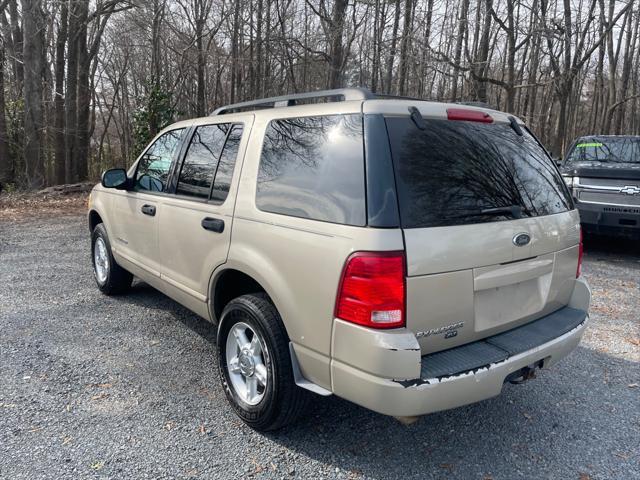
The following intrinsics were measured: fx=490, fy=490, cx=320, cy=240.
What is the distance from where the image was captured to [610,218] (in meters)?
7.21

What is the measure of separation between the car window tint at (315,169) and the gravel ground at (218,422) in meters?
1.35

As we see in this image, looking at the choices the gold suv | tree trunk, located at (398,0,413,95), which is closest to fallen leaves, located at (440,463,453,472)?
the gold suv

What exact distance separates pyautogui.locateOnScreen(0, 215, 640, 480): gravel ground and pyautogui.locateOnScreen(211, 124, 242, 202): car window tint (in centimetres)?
135

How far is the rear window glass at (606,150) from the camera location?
8297mm

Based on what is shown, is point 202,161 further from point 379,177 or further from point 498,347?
point 498,347

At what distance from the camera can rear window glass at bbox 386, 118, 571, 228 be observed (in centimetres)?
236

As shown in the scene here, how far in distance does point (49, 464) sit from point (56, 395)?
0.78 m

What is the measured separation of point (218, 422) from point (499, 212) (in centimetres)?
206

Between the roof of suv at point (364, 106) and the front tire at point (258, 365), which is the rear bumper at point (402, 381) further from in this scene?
the roof of suv at point (364, 106)

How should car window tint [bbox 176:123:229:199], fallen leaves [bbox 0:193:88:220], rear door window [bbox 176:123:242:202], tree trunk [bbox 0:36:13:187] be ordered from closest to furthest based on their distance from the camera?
rear door window [bbox 176:123:242:202] → car window tint [bbox 176:123:229:199] → fallen leaves [bbox 0:193:88:220] → tree trunk [bbox 0:36:13:187]

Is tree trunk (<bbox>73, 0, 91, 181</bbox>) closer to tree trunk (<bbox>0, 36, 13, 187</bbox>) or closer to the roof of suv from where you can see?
tree trunk (<bbox>0, 36, 13, 187</bbox>)

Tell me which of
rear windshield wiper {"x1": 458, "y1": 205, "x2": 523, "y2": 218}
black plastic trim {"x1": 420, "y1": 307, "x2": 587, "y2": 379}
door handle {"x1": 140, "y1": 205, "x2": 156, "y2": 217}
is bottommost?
black plastic trim {"x1": 420, "y1": 307, "x2": 587, "y2": 379}

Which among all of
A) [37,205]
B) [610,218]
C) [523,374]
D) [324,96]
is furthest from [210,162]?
[37,205]

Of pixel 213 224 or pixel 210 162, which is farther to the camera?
pixel 210 162
